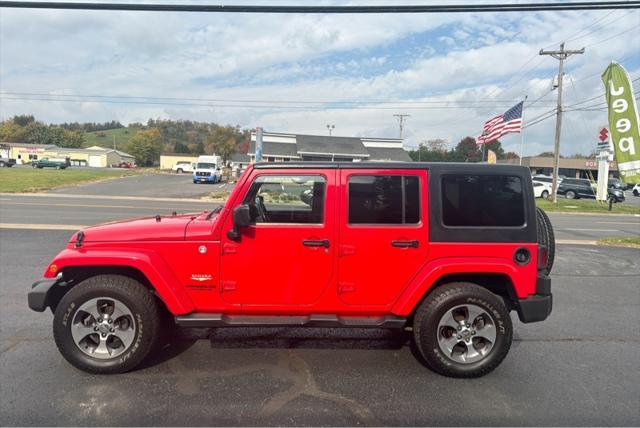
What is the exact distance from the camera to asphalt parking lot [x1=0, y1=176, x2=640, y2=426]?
3.00 m

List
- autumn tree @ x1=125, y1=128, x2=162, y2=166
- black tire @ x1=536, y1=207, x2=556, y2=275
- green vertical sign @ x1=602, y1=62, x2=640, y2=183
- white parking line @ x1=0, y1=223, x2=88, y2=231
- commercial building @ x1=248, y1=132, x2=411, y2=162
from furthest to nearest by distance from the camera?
autumn tree @ x1=125, y1=128, x2=162, y2=166 < commercial building @ x1=248, y1=132, x2=411, y2=162 < green vertical sign @ x1=602, y1=62, x2=640, y2=183 < white parking line @ x1=0, y1=223, x2=88, y2=231 < black tire @ x1=536, y1=207, x2=556, y2=275

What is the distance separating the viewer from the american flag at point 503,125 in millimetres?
17438

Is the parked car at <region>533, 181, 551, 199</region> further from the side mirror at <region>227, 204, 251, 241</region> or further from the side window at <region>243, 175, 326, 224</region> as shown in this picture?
the side mirror at <region>227, 204, 251, 241</region>

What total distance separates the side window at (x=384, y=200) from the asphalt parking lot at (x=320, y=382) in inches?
52.4

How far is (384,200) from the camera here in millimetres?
3641

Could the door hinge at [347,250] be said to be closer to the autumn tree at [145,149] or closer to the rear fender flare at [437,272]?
the rear fender flare at [437,272]

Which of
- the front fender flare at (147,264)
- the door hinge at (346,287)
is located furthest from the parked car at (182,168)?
the door hinge at (346,287)

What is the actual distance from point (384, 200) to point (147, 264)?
205 cm

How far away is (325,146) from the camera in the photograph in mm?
39625

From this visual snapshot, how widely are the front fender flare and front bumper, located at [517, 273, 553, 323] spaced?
2877mm

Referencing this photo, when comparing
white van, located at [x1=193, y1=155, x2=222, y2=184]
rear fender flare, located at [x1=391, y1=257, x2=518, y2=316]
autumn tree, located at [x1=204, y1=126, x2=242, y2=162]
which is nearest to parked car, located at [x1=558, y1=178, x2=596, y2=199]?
white van, located at [x1=193, y1=155, x2=222, y2=184]

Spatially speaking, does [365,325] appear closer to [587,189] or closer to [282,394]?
[282,394]

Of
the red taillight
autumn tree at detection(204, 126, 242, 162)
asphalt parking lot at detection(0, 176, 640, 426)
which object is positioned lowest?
asphalt parking lot at detection(0, 176, 640, 426)

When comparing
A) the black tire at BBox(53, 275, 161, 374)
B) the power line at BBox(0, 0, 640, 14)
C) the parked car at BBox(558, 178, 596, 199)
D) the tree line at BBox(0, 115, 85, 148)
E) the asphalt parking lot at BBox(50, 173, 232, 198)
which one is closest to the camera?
the black tire at BBox(53, 275, 161, 374)
